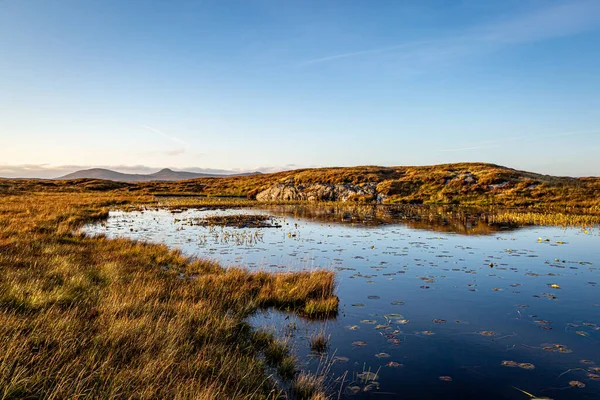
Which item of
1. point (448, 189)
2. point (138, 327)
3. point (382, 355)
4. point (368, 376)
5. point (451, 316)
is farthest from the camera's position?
point (448, 189)

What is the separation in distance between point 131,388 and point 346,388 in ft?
12.1

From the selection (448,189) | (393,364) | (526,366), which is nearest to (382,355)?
(393,364)

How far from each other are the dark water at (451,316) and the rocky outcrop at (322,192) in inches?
1856

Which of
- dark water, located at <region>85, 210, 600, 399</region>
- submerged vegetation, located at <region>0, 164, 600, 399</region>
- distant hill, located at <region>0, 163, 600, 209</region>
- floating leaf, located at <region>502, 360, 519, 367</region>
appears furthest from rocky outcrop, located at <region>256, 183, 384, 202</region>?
floating leaf, located at <region>502, 360, 519, 367</region>

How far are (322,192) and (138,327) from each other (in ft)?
223

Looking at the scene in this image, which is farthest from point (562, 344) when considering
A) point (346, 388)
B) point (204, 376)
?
point (204, 376)

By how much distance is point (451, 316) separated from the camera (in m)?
10.5

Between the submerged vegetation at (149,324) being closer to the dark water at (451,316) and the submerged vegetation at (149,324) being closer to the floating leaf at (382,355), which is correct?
the floating leaf at (382,355)

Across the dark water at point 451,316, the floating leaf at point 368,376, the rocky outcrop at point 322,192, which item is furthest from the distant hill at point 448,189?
the floating leaf at point 368,376

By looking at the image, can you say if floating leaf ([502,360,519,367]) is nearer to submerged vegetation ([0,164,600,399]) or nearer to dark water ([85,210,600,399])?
dark water ([85,210,600,399])

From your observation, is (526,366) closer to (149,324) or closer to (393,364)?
(393,364)

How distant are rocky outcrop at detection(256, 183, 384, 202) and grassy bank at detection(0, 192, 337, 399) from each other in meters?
57.0

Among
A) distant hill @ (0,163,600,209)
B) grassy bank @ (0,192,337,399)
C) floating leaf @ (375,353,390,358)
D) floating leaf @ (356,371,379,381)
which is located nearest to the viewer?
grassy bank @ (0,192,337,399)

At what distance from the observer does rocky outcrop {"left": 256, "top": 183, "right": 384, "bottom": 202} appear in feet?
232
